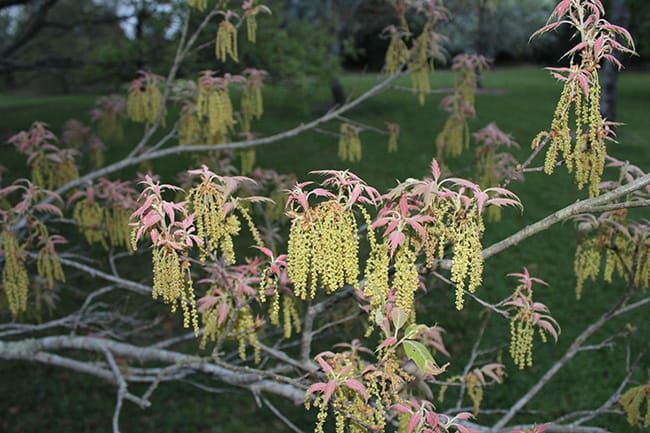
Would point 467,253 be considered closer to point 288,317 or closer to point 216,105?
point 288,317

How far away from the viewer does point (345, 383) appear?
2170mm

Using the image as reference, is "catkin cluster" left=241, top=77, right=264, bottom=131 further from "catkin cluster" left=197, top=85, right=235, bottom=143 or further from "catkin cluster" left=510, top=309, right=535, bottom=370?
"catkin cluster" left=510, top=309, right=535, bottom=370

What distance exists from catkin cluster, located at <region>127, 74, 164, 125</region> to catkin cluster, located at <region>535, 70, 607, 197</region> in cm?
305

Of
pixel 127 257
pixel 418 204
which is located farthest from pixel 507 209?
pixel 418 204

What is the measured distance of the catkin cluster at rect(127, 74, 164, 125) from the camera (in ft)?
15.3

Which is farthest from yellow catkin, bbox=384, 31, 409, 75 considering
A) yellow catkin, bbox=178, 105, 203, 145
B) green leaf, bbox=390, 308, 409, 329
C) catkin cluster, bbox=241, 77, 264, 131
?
green leaf, bbox=390, 308, 409, 329

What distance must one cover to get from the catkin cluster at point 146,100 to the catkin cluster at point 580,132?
10.0ft

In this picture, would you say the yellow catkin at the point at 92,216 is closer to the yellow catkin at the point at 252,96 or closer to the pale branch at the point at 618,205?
the yellow catkin at the point at 252,96

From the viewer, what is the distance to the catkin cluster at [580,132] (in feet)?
7.16

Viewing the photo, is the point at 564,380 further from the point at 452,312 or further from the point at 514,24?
the point at 514,24

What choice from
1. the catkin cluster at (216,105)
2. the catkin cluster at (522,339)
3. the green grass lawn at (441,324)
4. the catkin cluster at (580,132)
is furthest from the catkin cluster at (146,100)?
the catkin cluster at (580,132)

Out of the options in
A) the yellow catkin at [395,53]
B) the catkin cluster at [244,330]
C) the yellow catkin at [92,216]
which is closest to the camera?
the catkin cluster at [244,330]

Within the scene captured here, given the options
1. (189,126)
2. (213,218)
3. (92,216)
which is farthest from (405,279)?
(189,126)

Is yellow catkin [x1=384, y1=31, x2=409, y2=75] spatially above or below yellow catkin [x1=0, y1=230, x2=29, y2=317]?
above
